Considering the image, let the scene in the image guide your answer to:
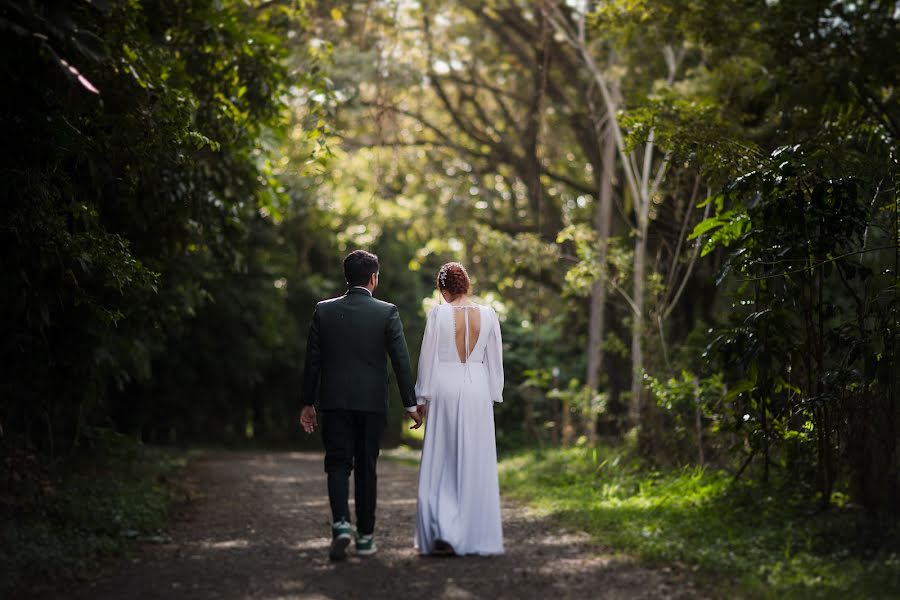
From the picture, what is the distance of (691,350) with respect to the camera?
1222cm

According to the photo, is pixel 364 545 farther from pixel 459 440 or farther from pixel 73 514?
pixel 73 514

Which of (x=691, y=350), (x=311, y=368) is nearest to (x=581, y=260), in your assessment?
(x=691, y=350)

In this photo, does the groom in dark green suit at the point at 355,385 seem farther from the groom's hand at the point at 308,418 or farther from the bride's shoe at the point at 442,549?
the bride's shoe at the point at 442,549

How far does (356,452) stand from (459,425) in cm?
79

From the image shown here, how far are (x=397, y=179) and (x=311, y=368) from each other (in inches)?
615

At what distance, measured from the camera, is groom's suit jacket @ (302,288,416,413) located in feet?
24.3

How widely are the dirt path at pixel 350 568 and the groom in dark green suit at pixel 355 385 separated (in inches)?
22.7

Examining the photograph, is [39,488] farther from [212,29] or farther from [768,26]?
[768,26]

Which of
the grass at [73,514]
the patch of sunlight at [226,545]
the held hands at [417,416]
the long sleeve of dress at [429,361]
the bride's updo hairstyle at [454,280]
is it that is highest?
the bride's updo hairstyle at [454,280]

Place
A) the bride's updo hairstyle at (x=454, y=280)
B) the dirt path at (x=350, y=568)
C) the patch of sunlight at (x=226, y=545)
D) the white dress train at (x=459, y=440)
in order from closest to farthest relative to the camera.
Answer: the dirt path at (x=350, y=568), the white dress train at (x=459, y=440), the bride's updo hairstyle at (x=454, y=280), the patch of sunlight at (x=226, y=545)

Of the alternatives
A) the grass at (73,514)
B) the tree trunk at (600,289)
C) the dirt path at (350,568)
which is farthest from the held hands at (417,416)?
the tree trunk at (600,289)

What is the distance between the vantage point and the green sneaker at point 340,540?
23.6ft

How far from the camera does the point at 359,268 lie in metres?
7.63

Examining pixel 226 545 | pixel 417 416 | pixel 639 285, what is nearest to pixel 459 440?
pixel 417 416
